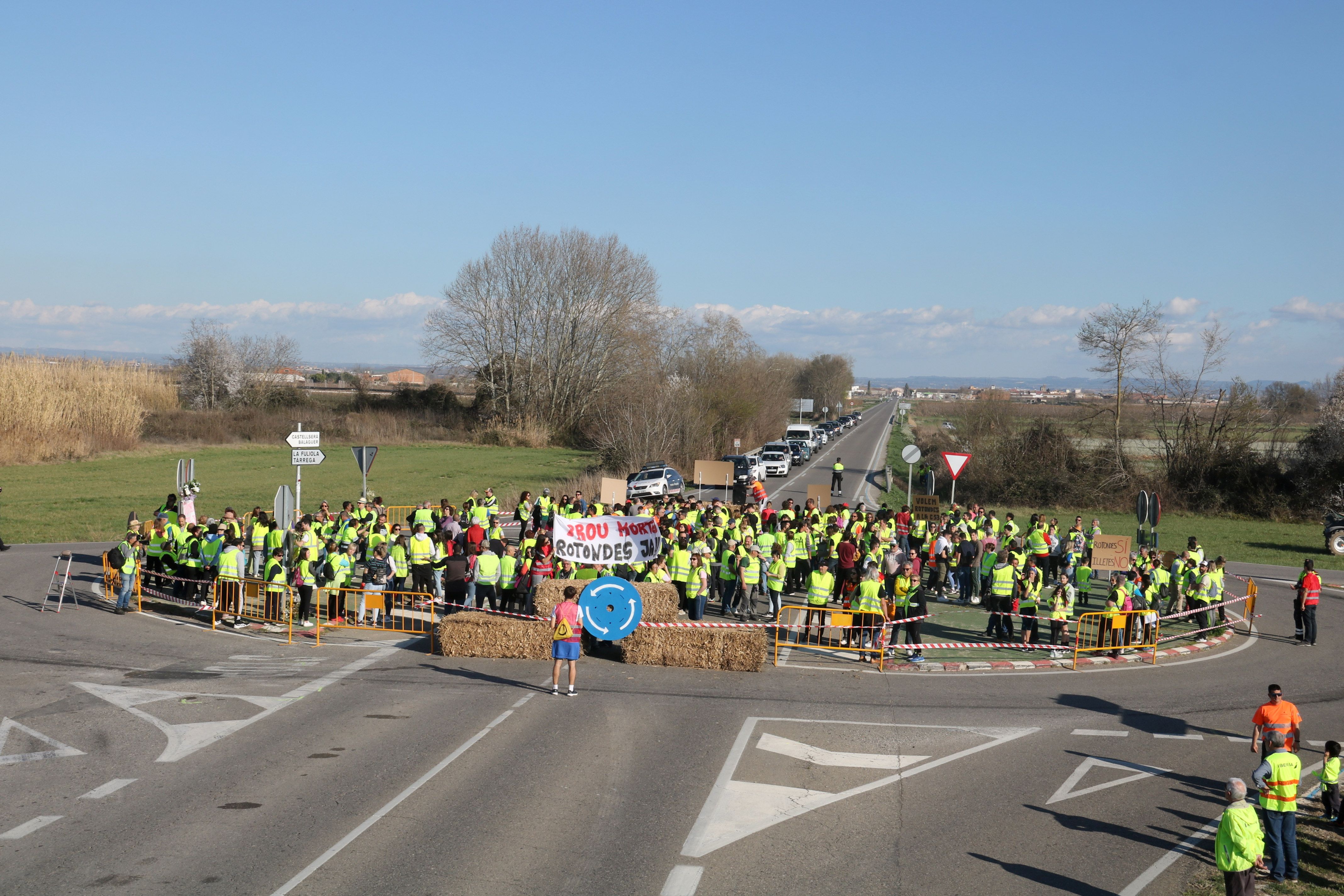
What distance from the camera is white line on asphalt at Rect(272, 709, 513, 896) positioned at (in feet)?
25.5

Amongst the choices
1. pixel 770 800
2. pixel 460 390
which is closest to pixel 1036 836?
pixel 770 800

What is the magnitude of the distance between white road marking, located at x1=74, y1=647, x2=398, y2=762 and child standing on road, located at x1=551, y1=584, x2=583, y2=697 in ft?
11.6

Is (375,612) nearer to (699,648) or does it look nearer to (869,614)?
(699,648)

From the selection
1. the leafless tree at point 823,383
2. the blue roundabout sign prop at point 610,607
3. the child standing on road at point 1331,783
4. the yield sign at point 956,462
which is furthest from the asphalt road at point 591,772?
the leafless tree at point 823,383

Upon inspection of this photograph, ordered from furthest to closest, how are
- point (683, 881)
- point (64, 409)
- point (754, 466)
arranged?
point (64, 409), point (754, 466), point (683, 881)

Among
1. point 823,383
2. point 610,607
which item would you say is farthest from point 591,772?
point 823,383

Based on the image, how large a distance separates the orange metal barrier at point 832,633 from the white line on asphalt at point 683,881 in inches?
308

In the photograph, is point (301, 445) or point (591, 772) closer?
point (591, 772)

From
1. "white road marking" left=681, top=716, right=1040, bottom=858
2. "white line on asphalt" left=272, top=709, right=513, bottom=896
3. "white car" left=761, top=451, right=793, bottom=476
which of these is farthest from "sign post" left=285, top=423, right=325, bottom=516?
"white car" left=761, top=451, right=793, bottom=476

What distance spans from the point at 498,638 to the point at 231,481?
125 ft

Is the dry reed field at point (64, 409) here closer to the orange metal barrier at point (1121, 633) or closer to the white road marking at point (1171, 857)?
the orange metal barrier at point (1121, 633)

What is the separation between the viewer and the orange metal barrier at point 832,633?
54.2 ft

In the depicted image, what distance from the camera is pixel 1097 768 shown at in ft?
37.4

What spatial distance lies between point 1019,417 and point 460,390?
172 feet
